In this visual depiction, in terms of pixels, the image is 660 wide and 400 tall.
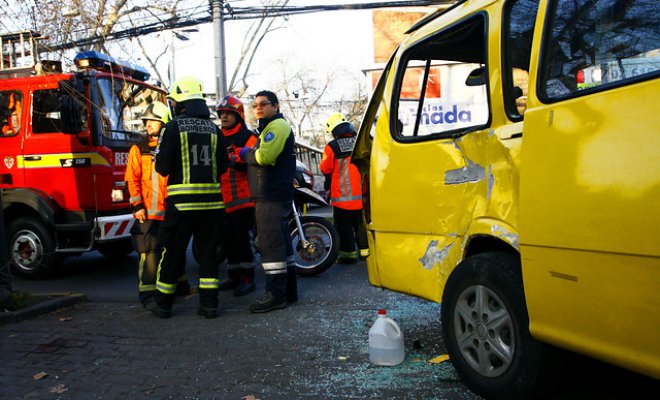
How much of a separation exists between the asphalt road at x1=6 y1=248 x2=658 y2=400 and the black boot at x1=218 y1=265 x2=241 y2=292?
221 millimetres

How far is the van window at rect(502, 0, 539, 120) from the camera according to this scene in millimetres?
2650

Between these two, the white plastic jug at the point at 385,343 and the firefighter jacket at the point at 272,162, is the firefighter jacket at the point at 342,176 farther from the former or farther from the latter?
the white plastic jug at the point at 385,343

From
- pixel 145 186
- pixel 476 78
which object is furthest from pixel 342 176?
pixel 476 78

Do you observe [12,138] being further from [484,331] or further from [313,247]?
[484,331]

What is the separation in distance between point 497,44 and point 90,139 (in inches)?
207

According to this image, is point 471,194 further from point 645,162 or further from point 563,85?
point 645,162

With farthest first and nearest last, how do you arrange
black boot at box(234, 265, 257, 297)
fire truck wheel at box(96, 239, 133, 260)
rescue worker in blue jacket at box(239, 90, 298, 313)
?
fire truck wheel at box(96, 239, 133, 260)
black boot at box(234, 265, 257, 297)
rescue worker in blue jacket at box(239, 90, 298, 313)

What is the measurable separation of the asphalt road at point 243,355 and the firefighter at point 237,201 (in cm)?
30

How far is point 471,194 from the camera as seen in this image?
2.91 m

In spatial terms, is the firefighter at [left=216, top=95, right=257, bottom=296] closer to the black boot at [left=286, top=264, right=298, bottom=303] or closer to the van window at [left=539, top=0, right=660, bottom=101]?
the black boot at [left=286, top=264, right=298, bottom=303]

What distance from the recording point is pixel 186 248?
4824mm

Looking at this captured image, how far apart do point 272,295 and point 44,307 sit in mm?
2131

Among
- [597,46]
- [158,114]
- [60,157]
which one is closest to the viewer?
[597,46]

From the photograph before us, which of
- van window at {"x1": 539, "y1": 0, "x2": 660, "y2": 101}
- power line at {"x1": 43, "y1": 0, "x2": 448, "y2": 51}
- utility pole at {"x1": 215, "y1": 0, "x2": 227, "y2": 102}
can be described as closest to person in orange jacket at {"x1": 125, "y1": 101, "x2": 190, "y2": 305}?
van window at {"x1": 539, "y1": 0, "x2": 660, "y2": 101}
